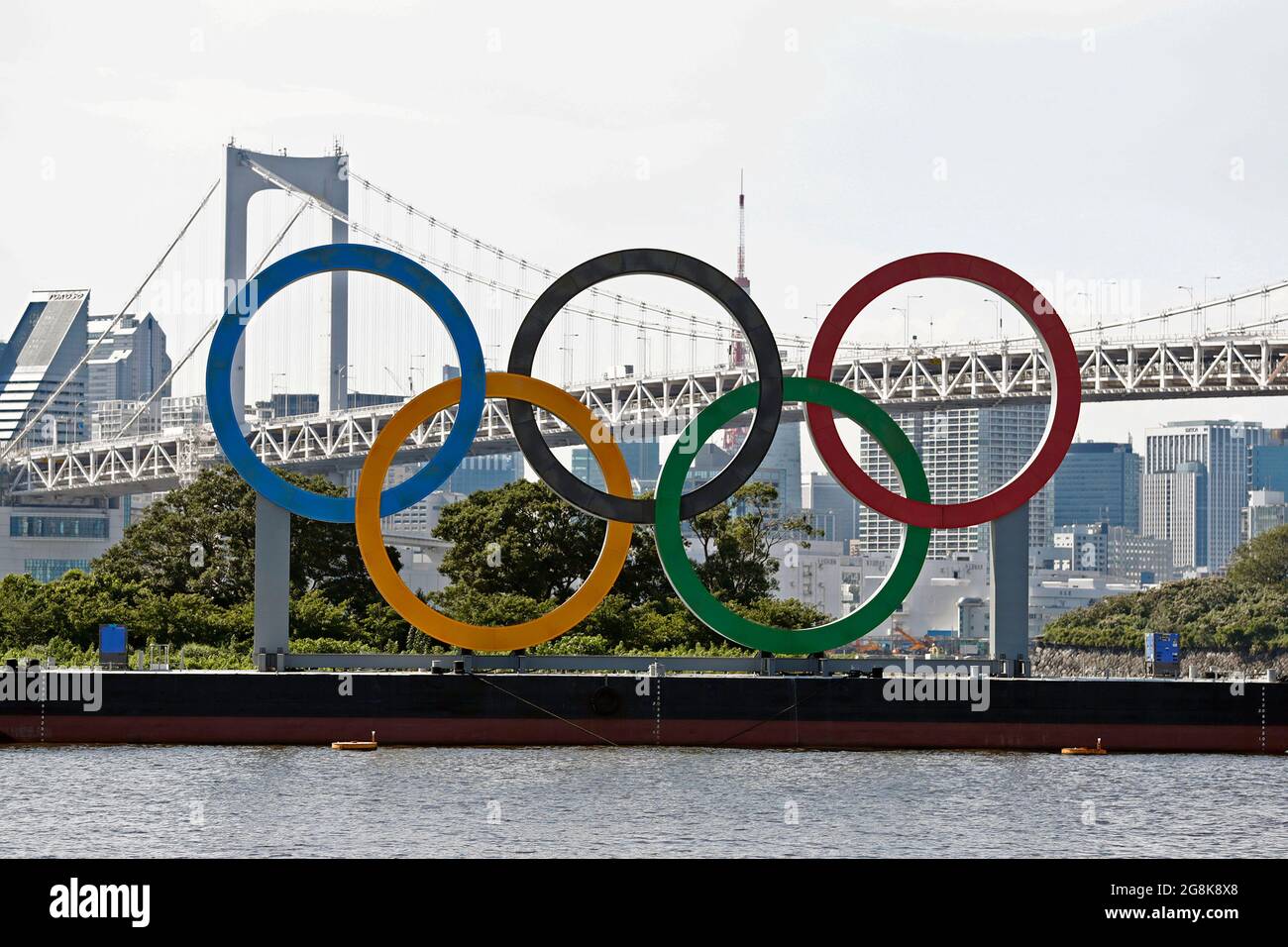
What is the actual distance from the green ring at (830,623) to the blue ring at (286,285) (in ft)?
12.6

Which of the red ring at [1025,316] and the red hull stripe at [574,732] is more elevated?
the red ring at [1025,316]

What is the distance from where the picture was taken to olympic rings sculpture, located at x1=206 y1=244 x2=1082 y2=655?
99.3 ft

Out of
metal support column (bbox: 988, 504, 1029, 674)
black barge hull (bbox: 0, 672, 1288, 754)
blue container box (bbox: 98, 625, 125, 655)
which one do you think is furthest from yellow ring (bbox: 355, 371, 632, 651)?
metal support column (bbox: 988, 504, 1029, 674)

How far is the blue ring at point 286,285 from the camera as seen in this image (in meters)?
30.8

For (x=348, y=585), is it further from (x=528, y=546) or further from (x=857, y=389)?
(x=857, y=389)

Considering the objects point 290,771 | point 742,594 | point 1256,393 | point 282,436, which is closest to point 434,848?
point 290,771

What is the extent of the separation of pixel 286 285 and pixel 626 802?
12949 millimetres

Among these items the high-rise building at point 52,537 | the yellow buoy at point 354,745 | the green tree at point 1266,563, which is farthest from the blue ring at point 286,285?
the green tree at point 1266,563

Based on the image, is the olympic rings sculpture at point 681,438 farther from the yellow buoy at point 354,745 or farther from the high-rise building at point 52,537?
the high-rise building at point 52,537

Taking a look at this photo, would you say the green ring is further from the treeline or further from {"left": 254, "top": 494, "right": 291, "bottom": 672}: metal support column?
the treeline

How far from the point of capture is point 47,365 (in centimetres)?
18038

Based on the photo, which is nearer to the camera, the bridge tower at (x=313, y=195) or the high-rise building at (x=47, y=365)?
the bridge tower at (x=313, y=195)

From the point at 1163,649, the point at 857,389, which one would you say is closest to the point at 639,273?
the point at 1163,649
